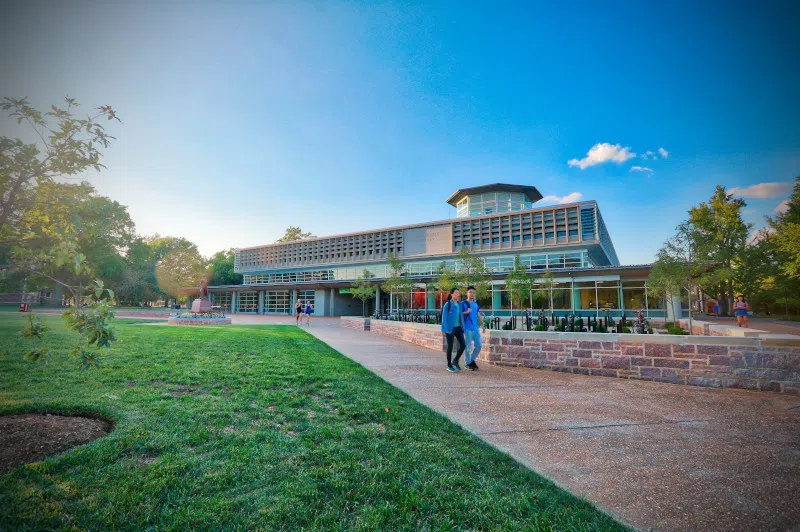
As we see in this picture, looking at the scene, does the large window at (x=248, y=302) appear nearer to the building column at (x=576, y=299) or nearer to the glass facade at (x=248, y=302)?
the glass facade at (x=248, y=302)

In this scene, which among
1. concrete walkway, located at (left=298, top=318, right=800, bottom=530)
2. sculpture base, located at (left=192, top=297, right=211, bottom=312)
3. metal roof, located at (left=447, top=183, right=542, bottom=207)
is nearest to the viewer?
concrete walkway, located at (left=298, top=318, right=800, bottom=530)

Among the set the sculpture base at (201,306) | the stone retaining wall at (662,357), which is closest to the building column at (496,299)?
the sculpture base at (201,306)

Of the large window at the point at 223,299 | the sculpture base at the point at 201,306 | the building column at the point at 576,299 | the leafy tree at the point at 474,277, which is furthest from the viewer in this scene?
the large window at the point at 223,299

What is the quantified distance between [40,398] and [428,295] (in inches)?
1389

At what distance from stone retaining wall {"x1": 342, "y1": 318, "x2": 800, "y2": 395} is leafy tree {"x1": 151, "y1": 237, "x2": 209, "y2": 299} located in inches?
2616

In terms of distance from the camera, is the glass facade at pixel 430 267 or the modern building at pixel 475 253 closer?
the modern building at pixel 475 253

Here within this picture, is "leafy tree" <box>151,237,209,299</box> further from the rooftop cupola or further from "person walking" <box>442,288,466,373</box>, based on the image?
"person walking" <box>442,288,466,373</box>

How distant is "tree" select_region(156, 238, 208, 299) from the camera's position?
6319cm

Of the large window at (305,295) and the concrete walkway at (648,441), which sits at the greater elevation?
the large window at (305,295)

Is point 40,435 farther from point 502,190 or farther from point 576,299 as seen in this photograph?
point 502,190

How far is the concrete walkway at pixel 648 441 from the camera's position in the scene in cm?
262

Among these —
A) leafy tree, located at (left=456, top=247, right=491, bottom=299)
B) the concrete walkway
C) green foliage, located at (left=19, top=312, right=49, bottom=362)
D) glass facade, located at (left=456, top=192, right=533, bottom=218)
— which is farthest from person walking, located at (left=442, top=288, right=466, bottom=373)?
glass facade, located at (left=456, top=192, right=533, bottom=218)

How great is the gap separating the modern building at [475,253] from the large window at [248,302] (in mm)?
155

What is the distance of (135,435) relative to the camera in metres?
3.45
